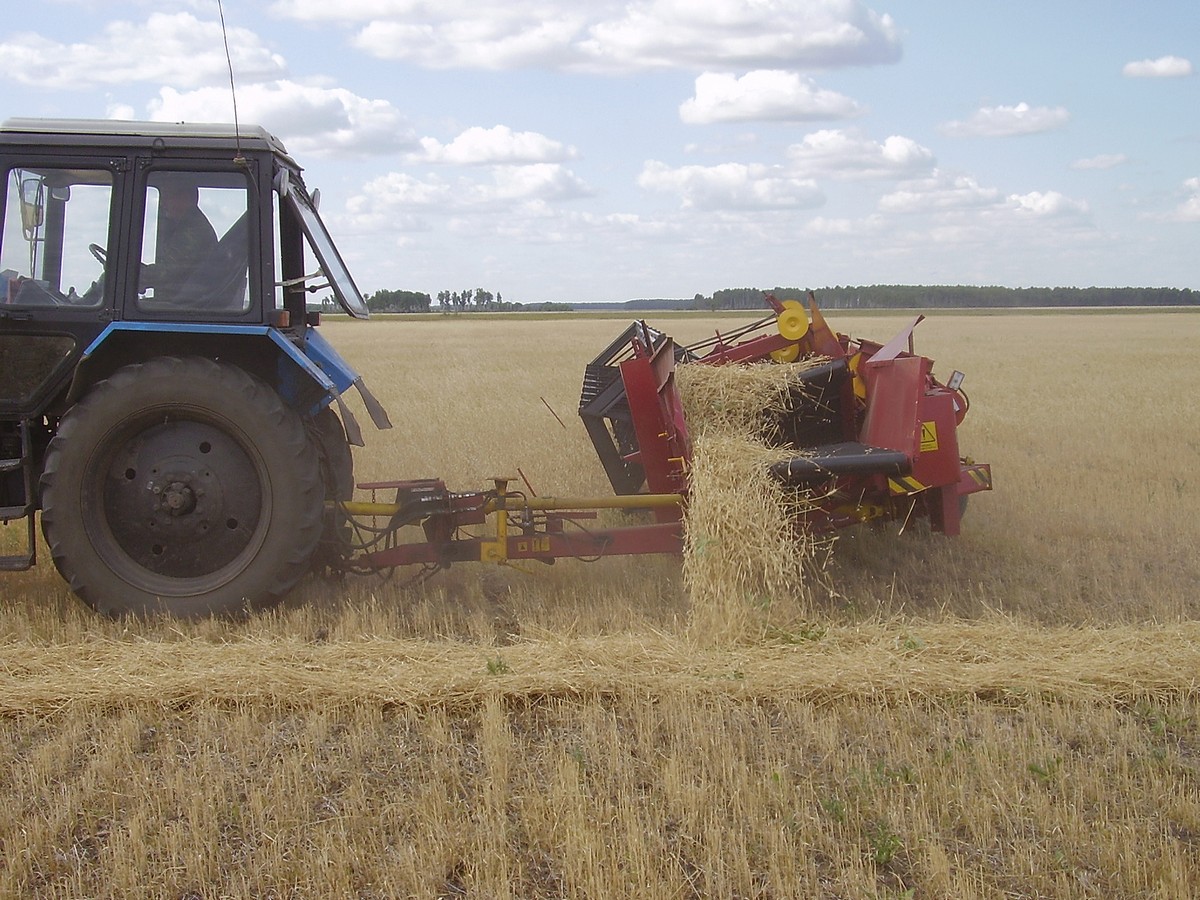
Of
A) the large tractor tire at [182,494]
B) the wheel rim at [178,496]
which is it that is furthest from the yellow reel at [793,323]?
the wheel rim at [178,496]

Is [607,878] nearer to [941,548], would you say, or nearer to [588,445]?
[941,548]

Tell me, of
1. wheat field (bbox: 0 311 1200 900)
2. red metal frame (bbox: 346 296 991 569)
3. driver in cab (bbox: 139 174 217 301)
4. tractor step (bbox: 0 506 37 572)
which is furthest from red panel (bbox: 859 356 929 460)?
tractor step (bbox: 0 506 37 572)

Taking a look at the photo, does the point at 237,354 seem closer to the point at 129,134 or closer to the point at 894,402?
the point at 129,134

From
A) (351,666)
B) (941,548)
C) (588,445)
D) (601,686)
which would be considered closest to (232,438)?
(351,666)

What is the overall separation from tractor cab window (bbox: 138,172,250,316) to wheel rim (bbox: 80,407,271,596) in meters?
0.53

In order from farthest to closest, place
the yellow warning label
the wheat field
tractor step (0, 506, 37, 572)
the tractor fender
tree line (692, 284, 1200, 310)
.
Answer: tree line (692, 284, 1200, 310) < the yellow warning label < the tractor fender < tractor step (0, 506, 37, 572) < the wheat field

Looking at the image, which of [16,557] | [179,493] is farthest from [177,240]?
[16,557]

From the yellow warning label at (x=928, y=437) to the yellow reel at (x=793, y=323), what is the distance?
4.33ft

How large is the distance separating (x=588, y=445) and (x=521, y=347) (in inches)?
783

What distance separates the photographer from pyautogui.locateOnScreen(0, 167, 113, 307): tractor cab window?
5098mm

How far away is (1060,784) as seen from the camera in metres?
3.58

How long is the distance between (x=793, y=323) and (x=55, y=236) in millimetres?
4121

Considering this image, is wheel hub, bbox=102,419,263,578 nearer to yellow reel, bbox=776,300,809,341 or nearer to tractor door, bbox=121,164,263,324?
tractor door, bbox=121,164,263,324

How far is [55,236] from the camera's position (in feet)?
16.9
